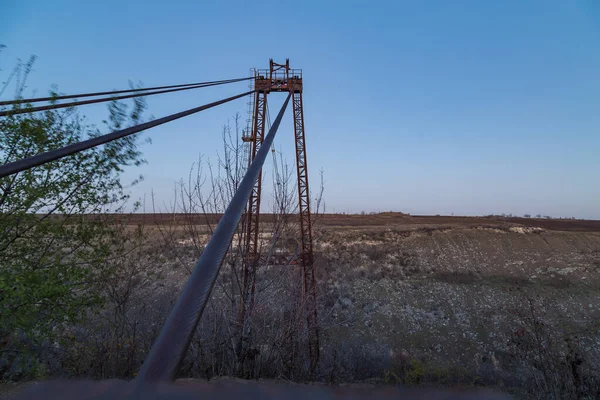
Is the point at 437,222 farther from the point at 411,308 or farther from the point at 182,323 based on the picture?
the point at 182,323

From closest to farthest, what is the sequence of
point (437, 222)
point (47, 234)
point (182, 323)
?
point (182, 323), point (47, 234), point (437, 222)

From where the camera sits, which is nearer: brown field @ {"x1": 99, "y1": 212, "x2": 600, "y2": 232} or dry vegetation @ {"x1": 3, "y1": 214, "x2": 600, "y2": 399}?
dry vegetation @ {"x1": 3, "y1": 214, "x2": 600, "y2": 399}

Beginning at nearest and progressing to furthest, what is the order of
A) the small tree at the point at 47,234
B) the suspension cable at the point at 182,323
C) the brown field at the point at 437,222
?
1. the suspension cable at the point at 182,323
2. the small tree at the point at 47,234
3. the brown field at the point at 437,222

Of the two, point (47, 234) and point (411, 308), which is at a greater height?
point (47, 234)

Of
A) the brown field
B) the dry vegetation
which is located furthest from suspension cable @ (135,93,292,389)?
the brown field

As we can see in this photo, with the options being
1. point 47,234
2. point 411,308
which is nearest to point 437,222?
point 411,308

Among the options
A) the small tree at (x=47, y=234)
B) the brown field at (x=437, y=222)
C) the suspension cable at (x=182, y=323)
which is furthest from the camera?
the brown field at (x=437, y=222)

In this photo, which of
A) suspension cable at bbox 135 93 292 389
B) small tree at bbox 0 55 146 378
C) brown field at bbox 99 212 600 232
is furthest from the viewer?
brown field at bbox 99 212 600 232

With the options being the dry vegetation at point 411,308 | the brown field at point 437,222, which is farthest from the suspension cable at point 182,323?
the brown field at point 437,222

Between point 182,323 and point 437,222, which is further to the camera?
point 437,222

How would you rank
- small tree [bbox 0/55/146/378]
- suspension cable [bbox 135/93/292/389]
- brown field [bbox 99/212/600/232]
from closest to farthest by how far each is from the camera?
suspension cable [bbox 135/93/292/389] < small tree [bbox 0/55/146/378] < brown field [bbox 99/212/600/232]

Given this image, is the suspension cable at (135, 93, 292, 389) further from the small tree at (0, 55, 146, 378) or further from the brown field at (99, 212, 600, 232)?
the brown field at (99, 212, 600, 232)

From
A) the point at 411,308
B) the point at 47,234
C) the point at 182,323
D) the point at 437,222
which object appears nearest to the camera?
the point at 182,323

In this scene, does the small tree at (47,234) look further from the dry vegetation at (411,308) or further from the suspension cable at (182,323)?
the suspension cable at (182,323)
